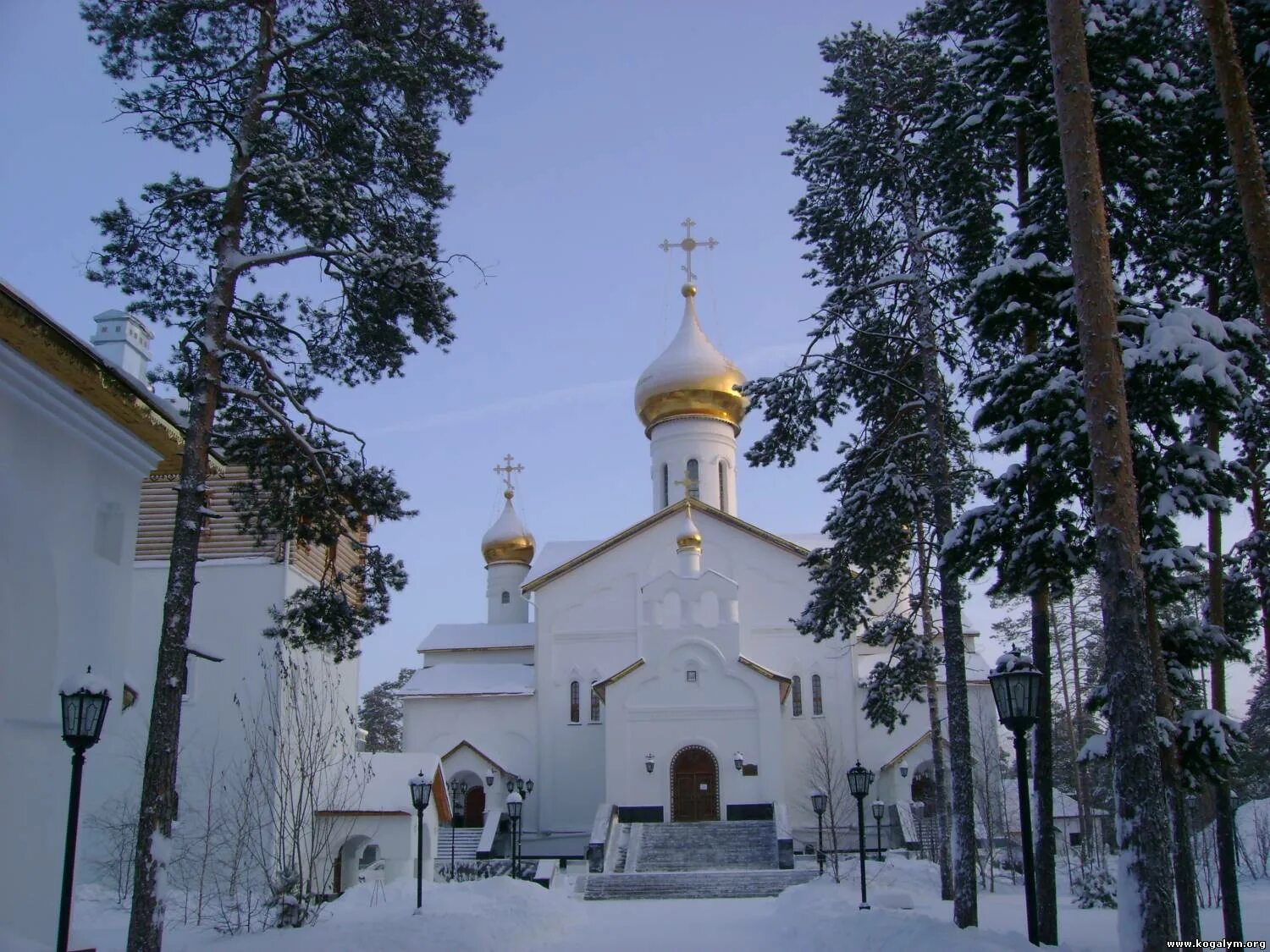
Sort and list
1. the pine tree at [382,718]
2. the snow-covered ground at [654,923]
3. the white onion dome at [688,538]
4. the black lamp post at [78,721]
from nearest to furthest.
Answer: the black lamp post at [78,721] → the snow-covered ground at [654,923] → the white onion dome at [688,538] → the pine tree at [382,718]

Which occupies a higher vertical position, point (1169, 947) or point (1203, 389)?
point (1203, 389)

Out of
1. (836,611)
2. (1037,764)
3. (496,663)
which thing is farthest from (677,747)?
(1037,764)

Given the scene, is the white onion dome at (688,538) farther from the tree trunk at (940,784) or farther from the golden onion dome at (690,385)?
the tree trunk at (940,784)

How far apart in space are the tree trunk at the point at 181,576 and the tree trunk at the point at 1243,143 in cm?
826

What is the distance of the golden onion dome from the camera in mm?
39781

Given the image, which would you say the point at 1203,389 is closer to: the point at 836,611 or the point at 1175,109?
the point at 1175,109

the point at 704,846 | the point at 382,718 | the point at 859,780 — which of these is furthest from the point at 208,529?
the point at 382,718

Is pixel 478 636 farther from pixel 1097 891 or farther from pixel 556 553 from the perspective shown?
pixel 1097 891

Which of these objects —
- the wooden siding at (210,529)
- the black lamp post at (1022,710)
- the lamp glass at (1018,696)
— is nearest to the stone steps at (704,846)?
the wooden siding at (210,529)

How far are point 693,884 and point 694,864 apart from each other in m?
2.39

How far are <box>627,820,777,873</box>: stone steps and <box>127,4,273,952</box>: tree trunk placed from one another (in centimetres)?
1915

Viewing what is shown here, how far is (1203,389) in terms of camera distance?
30.5ft

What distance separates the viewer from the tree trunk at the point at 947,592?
12898 millimetres

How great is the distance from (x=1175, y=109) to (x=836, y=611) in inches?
375
